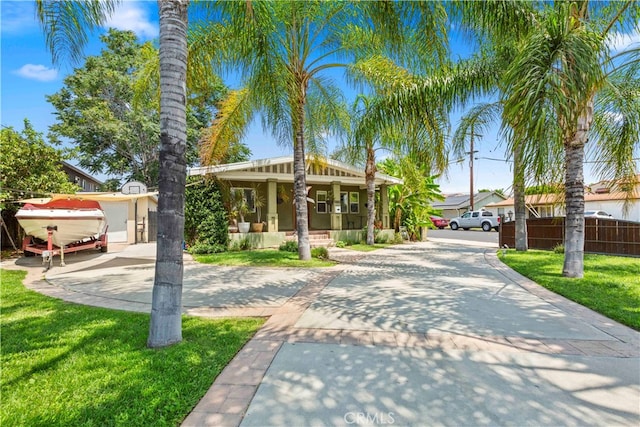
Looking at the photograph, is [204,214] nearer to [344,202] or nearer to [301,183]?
[301,183]

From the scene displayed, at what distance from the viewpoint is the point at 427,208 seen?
19609 millimetres

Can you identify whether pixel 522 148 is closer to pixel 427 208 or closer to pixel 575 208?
pixel 575 208

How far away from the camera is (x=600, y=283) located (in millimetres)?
6617

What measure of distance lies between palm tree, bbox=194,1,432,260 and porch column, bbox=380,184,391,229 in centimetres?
749

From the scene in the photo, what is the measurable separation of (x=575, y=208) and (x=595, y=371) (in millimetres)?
5462

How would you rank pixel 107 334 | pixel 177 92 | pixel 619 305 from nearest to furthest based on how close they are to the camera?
pixel 177 92, pixel 107 334, pixel 619 305

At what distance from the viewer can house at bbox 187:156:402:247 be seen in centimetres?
1462

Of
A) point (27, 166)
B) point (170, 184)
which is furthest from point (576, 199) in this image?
point (27, 166)

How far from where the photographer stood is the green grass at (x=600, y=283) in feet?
16.3

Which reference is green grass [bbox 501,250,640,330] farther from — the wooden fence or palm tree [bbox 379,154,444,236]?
palm tree [bbox 379,154,444,236]

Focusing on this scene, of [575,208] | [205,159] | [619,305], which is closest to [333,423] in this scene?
[619,305]

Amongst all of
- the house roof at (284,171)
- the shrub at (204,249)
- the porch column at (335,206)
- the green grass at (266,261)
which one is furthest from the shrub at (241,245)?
the porch column at (335,206)

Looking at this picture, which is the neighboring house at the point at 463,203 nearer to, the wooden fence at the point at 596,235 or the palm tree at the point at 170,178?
the wooden fence at the point at 596,235

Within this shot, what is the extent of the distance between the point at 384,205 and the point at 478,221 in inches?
687
